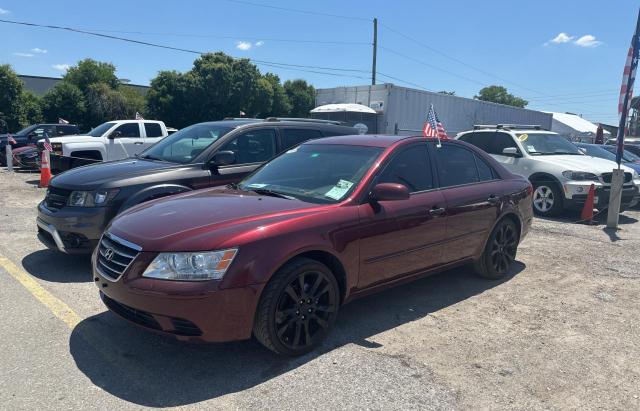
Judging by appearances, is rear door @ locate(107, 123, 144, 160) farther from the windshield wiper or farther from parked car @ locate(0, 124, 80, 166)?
the windshield wiper

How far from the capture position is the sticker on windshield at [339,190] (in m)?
4.01

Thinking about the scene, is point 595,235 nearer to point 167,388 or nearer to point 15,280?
point 167,388

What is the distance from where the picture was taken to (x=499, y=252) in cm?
550

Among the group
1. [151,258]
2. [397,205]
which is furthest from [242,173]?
[151,258]

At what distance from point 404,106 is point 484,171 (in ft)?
51.5

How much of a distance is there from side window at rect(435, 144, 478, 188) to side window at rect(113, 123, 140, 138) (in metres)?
10.6

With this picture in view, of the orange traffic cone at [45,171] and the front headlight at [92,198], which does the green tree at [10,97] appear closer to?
the orange traffic cone at [45,171]

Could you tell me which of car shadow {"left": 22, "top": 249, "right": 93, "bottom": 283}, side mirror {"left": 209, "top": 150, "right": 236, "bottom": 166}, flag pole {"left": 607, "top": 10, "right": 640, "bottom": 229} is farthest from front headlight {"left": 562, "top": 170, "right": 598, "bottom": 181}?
car shadow {"left": 22, "top": 249, "right": 93, "bottom": 283}

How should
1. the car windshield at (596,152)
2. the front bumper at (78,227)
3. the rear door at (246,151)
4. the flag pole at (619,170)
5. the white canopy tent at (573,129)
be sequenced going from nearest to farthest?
the front bumper at (78,227)
the rear door at (246,151)
the flag pole at (619,170)
the car windshield at (596,152)
the white canopy tent at (573,129)

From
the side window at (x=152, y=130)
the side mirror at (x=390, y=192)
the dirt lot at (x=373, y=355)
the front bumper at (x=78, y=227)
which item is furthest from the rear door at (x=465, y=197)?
the side window at (x=152, y=130)

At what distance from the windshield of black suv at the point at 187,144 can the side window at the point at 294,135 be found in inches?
30.7

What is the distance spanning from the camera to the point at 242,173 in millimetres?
6332

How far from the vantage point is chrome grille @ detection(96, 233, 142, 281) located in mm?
3379

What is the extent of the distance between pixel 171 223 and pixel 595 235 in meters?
7.30
